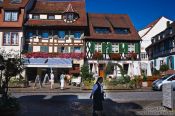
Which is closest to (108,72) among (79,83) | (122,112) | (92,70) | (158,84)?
(92,70)

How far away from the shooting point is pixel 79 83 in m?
35.8

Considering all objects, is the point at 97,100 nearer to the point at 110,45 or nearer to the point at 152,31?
the point at 110,45

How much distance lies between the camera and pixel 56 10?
4575cm

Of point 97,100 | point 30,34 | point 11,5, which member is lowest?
point 97,100

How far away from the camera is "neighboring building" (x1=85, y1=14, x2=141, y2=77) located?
1753 inches

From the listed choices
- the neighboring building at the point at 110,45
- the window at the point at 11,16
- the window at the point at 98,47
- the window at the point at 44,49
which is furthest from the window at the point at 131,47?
the window at the point at 11,16

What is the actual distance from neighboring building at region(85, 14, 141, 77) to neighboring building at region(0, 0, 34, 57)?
9.12 m

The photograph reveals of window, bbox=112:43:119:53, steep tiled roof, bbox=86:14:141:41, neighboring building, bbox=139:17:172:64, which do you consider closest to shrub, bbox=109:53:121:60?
window, bbox=112:43:119:53

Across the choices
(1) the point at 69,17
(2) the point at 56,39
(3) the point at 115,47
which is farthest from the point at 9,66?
(3) the point at 115,47

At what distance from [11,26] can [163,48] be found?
2355cm

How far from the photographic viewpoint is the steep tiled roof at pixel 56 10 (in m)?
43.5

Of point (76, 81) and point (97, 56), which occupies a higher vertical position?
point (97, 56)

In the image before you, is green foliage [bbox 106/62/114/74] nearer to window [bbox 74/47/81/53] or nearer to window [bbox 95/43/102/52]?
window [bbox 95/43/102/52]

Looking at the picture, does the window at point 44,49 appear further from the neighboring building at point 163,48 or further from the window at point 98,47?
the neighboring building at point 163,48
